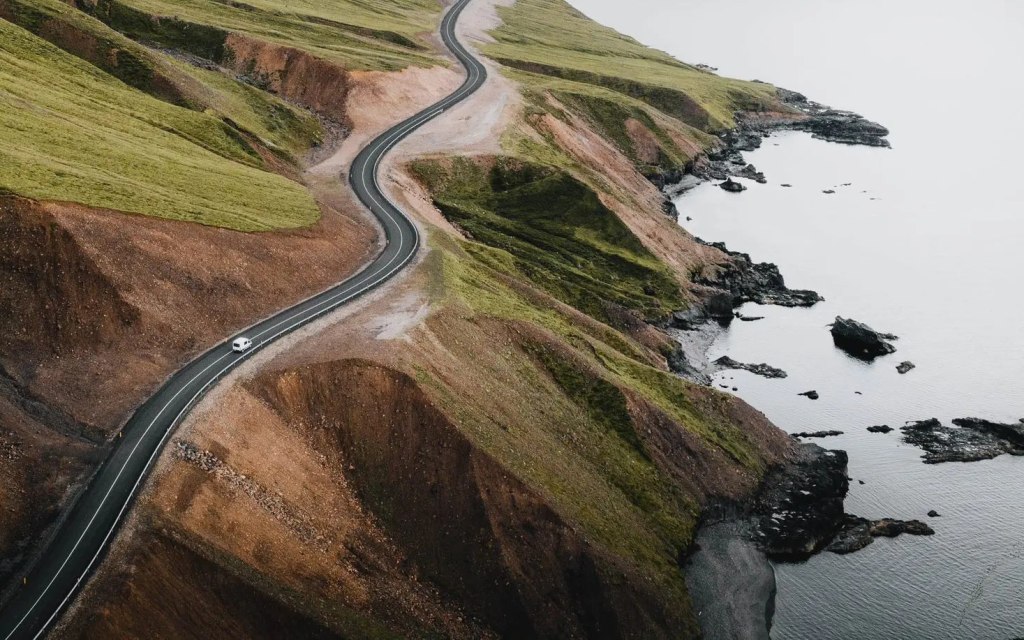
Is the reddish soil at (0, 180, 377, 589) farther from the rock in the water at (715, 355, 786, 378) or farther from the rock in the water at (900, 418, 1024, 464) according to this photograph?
the rock in the water at (900, 418, 1024, 464)

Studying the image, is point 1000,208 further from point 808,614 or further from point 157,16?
point 157,16

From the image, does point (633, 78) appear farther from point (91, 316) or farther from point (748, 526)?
point (91, 316)

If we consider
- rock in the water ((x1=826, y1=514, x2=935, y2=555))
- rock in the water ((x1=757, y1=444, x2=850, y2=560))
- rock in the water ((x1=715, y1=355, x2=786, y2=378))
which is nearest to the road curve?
rock in the water ((x1=757, y1=444, x2=850, y2=560))

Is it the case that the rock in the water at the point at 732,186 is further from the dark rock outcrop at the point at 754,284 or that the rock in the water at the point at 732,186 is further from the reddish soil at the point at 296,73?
the reddish soil at the point at 296,73

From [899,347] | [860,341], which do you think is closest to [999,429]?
[860,341]

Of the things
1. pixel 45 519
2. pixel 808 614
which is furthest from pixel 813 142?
pixel 45 519
